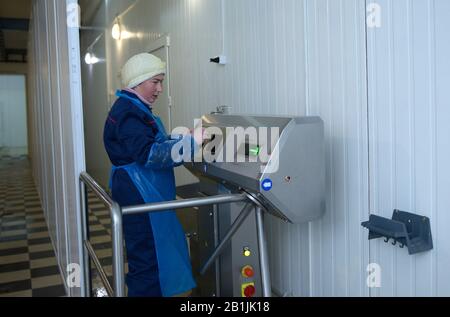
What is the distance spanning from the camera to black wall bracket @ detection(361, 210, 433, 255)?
1640 millimetres

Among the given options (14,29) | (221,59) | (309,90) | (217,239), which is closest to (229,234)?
(217,239)

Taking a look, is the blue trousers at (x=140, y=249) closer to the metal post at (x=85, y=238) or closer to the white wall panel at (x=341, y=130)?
the metal post at (x=85, y=238)

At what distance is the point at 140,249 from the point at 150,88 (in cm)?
78

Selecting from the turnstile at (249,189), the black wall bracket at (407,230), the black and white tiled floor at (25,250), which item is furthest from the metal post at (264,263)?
the black and white tiled floor at (25,250)

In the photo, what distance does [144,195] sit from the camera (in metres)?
2.03

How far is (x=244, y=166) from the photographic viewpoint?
1.77 metres

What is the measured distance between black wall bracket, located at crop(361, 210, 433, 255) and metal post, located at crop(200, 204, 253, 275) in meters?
0.53

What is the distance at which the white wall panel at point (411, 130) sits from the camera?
5.16 feet

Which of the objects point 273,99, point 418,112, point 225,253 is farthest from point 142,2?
point 418,112

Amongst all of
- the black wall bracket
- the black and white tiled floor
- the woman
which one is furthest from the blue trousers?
the black and white tiled floor

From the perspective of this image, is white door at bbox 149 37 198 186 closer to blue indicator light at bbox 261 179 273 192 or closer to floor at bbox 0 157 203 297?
floor at bbox 0 157 203 297

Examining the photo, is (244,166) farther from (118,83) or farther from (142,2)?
(118,83)

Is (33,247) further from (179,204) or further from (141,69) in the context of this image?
(179,204)
